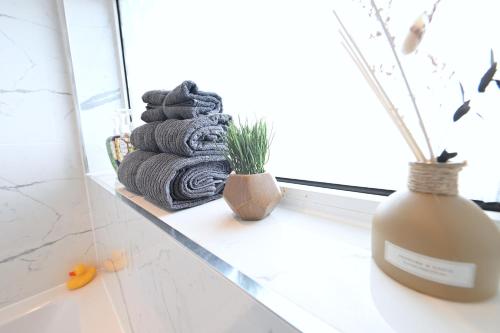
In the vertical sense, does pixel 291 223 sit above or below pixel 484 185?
below

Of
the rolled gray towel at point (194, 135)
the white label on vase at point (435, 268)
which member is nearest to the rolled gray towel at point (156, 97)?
the rolled gray towel at point (194, 135)

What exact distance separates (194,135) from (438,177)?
49 cm

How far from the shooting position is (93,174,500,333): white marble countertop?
251 mm

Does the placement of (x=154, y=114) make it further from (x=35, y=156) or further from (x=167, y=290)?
(x=35, y=156)

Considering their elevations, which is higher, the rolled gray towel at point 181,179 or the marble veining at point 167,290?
the rolled gray towel at point 181,179

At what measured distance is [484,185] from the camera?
364 mm

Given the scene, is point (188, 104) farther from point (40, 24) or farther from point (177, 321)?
point (40, 24)

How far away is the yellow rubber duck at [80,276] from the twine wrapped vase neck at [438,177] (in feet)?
5.06

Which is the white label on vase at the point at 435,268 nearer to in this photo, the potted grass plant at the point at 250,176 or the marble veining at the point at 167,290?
the marble veining at the point at 167,290

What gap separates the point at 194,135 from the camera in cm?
61

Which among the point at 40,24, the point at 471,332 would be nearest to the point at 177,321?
the point at 471,332

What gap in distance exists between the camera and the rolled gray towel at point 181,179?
59cm

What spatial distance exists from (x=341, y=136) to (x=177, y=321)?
53cm

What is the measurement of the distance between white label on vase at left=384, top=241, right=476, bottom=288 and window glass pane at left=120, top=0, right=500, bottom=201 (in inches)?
7.1
